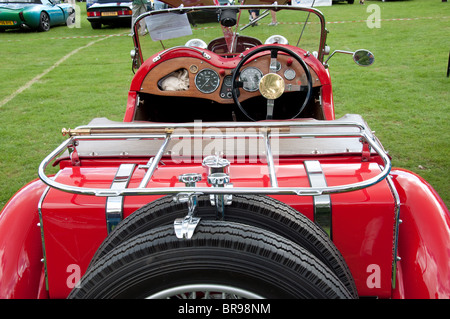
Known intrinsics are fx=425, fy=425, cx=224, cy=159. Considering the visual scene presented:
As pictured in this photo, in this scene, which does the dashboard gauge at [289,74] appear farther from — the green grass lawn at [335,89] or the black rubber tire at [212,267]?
the black rubber tire at [212,267]

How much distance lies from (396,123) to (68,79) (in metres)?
6.37

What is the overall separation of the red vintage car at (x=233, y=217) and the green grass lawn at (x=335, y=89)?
6.03ft

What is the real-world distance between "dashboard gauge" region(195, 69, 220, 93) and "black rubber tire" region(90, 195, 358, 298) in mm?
1906

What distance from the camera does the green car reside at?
14406mm

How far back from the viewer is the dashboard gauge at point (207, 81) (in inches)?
133

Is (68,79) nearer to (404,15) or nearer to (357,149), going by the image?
(357,149)

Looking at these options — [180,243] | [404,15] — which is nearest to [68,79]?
[180,243]

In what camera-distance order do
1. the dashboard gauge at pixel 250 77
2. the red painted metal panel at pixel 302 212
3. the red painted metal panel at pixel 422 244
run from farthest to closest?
the dashboard gauge at pixel 250 77
the red painted metal panel at pixel 302 212
the red painted metal panel at pixel 422 244

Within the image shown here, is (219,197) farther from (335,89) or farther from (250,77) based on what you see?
(335,89)

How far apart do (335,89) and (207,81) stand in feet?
14.7

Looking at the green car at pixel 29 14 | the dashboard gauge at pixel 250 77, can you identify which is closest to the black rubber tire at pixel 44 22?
the green car at pixel 29 14

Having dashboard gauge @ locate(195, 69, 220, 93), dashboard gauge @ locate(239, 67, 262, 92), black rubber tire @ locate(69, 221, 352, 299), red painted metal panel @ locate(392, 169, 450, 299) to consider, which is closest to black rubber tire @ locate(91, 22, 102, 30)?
dashboard gauge @ locate(195, 69, 220, 93)

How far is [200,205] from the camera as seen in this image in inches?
61.5

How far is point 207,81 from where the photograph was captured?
341cm
